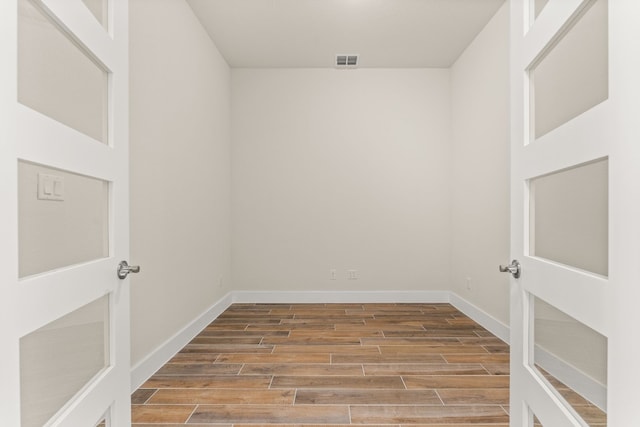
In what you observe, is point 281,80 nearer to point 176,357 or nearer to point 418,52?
point 418,52

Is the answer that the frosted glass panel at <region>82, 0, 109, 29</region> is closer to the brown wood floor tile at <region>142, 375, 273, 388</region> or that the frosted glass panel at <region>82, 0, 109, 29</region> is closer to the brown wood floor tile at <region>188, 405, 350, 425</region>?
the brown wood floor tile at <region>188, 405, 350, 425</region>

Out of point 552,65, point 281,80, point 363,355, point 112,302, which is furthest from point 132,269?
point 281,80

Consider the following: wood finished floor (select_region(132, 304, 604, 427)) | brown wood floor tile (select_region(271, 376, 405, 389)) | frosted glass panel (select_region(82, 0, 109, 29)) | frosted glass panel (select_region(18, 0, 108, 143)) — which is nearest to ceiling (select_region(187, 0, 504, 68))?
frosted glass panel (select_region(82, 0, 109, 29))

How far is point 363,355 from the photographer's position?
2.91m

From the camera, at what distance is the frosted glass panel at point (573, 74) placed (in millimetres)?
912

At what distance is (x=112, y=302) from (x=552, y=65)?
1.56 m

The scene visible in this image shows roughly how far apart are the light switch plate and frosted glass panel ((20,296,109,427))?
324 mm

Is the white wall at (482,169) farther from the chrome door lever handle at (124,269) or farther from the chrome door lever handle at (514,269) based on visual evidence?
the chrome door lever handle at (124,269)

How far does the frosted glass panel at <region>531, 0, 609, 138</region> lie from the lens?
2.99 feet

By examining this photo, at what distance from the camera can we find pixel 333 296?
4695 millimetres

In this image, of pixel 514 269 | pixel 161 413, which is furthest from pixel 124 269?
pixel 514 269

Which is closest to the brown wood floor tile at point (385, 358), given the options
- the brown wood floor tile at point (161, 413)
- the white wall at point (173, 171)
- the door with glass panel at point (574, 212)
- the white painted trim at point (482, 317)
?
the white painted trim at point (482, 317)

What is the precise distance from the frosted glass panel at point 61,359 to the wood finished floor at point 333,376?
0.95m

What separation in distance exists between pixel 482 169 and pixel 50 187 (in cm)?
357
